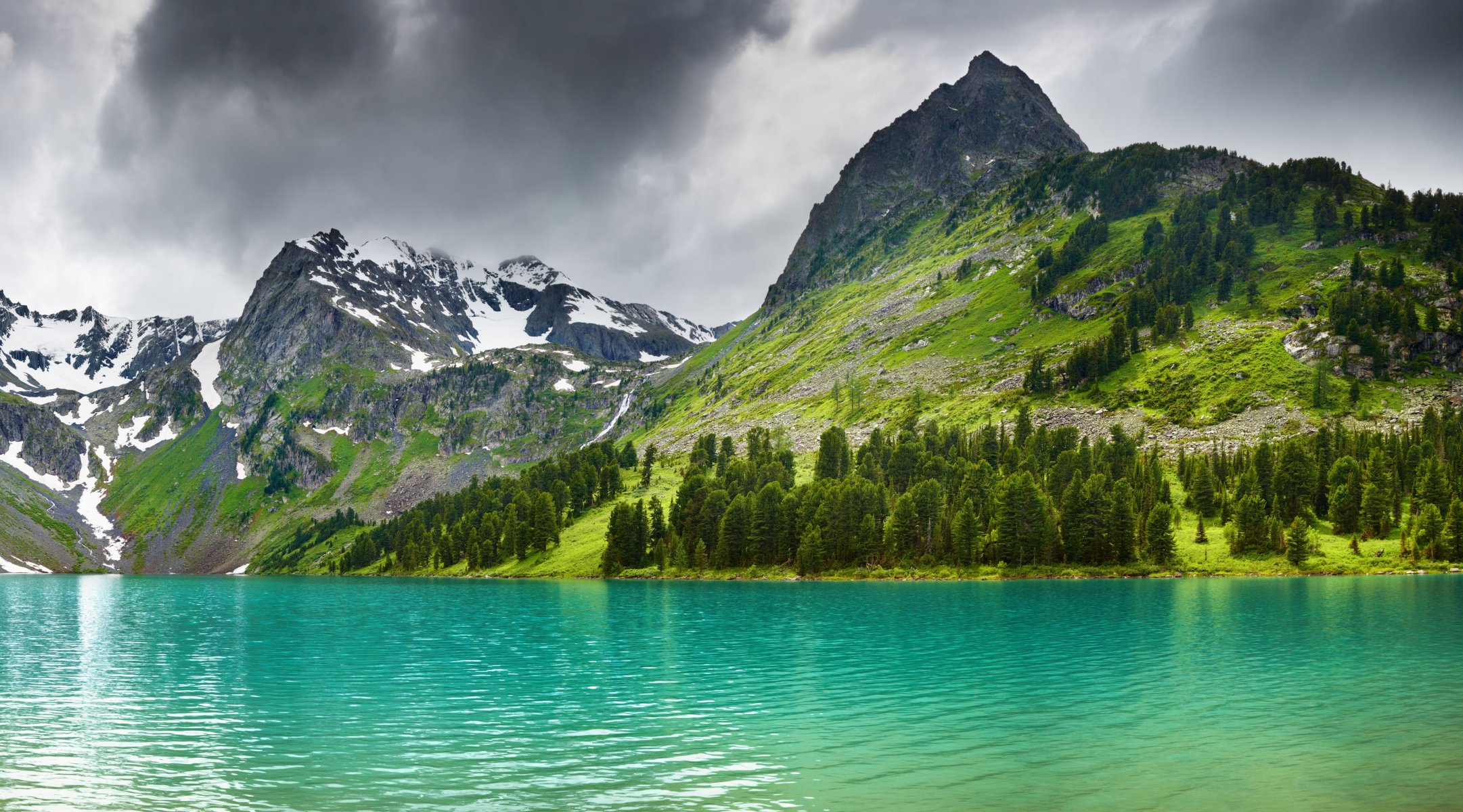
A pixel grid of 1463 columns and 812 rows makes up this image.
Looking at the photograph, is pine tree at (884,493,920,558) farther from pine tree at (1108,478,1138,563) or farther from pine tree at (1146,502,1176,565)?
pine tree at (1146,502,1176,565)

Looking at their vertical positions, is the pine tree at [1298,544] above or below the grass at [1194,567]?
above

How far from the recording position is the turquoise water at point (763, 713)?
25.4 metres

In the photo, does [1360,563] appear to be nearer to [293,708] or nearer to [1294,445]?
[1294,445]

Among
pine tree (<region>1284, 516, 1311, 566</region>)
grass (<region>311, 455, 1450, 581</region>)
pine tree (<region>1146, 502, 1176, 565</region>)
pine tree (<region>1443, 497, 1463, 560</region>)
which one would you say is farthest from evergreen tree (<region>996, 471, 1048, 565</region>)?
pine tree (<region>1443, 497, 1463, 560</region>)

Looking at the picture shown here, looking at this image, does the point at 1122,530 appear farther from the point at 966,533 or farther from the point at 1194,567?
the point at 966,533

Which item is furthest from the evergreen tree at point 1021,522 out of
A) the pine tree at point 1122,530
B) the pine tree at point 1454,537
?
the pine tree at point 1454,537

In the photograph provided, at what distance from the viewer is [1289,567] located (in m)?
125

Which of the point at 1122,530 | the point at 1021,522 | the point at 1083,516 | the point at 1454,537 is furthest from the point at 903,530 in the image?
the point at 1454,537

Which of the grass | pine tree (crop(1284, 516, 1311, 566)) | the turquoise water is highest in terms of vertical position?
the turquoise water

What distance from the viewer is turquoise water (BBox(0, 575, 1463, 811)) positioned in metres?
25.4

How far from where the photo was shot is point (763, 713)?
122 feet

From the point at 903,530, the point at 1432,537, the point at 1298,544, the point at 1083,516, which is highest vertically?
the point at 1083,516

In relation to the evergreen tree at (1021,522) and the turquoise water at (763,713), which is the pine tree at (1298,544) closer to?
the evergreen tree at (1021,522)

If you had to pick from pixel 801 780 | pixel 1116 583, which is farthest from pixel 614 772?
pixel 1116 583
